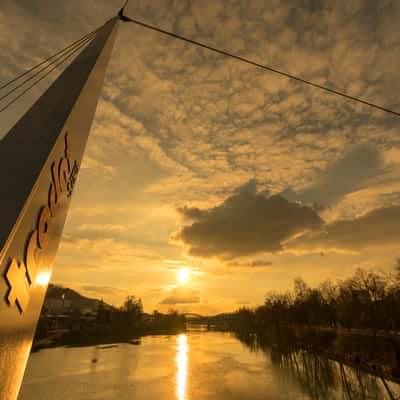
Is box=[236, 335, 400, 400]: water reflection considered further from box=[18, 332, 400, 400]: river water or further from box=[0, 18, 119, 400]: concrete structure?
box=[0, 18, 119, 400]: concrete structure

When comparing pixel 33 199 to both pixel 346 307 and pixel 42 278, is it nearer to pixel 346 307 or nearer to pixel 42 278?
pixel 42 278

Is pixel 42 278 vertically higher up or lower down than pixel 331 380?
higher up

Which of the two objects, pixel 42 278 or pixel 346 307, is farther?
pixel 346 307

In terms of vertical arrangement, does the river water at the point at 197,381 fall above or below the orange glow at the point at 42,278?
below

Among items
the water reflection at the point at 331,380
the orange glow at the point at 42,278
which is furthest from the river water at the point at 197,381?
the orange glow at the point at 42,278

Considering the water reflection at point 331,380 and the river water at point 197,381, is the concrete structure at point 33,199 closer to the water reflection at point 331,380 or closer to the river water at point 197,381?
the water reflection at point 331,380

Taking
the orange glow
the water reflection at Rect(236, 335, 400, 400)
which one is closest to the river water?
the water reflection at Rect(236, 335, 400, 400)

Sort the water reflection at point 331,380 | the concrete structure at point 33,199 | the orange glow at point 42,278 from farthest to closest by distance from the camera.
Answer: the water reflection at point 331,380 < the orange glow at point 42,278 < the concrete structure at point 33,199

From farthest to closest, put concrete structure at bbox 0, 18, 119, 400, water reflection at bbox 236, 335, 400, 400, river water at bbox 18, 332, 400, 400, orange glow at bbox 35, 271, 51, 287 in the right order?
river water at bbox 18, 332, 400, 400
water reflection at bbox 236, 335, 400, 400
orange glow at bbox 35, 271, 51, 287
concrete structure at bbox 0, 18, 119, 400

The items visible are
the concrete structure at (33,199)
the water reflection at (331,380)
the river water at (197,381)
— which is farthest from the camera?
the river water at (197,381)

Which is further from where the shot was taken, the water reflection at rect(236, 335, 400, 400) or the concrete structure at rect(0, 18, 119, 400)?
the water reflection at rect(236, 335, 400, 400)

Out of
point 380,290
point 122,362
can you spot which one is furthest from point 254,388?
point 380,290

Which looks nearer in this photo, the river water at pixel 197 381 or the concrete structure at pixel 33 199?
the concrete structure at pixel 33 199

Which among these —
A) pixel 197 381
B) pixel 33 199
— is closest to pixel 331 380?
pixel 197 381
